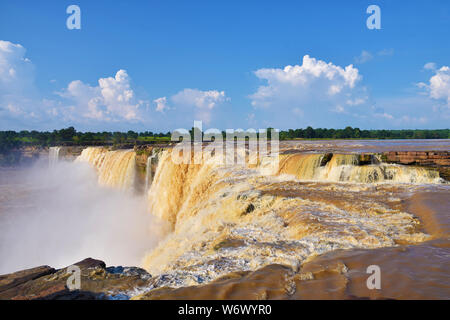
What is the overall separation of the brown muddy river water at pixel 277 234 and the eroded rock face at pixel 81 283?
0.97ft

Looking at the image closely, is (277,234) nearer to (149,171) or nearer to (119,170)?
(149,171)

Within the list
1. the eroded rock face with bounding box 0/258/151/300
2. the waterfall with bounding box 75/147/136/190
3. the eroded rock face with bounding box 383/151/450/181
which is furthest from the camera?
the waterfall with bounding box 75/147/136/190

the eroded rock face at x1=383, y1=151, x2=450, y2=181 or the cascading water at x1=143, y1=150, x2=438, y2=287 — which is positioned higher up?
the eroded rock face at x1=383, y1=151, x2=450, y2=181

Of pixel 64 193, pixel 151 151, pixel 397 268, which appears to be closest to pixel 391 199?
pixel 397 268

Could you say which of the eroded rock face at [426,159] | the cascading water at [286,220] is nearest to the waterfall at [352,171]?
the cascading water at [286,220]

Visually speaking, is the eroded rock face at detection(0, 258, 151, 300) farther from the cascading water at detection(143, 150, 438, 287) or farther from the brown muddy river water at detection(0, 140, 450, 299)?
the cascading water at detection(143, 150, 438, 287)

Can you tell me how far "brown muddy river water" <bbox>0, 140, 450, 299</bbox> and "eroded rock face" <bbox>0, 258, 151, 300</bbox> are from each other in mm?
295

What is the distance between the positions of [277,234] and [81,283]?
3108mm

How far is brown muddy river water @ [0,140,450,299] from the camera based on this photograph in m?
3.08

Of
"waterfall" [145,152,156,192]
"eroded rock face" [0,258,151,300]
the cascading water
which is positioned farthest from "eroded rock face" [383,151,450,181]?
"waterfall" [145,152,156,192]

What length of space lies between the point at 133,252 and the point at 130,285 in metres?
10.0

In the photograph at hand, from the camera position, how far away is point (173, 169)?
50.4 feet

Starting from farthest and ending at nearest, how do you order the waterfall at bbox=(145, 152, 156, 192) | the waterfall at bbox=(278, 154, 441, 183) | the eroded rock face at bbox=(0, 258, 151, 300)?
the waterfall at bbox=(145, 152, 156, 192), the waterfall at bbox=(278, 154, 441, 183), the eroded rock face at bbox=(0, 258, 151, 300)
